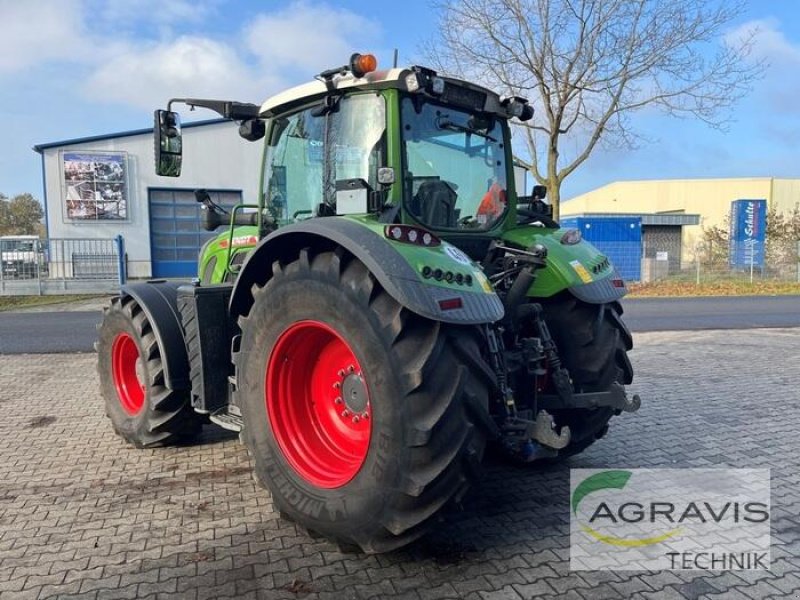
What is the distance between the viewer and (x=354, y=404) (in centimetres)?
334

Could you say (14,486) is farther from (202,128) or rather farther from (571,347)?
(202,128)

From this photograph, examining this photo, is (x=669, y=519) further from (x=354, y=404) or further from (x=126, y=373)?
(x=126, y=373)

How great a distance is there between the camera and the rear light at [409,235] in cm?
310

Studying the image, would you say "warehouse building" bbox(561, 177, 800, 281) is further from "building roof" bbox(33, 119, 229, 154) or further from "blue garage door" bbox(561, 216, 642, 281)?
"building roof" bbox(33, 119, 229, 154)

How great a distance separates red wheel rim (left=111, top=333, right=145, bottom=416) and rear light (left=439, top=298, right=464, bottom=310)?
3.38 meters

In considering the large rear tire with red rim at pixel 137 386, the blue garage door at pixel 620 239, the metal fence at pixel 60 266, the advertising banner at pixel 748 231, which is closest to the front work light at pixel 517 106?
the large rear tire with red rim at pixel 137 386

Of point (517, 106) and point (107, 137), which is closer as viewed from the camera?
point (517, 106)

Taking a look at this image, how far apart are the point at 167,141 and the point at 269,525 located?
2.68 meters

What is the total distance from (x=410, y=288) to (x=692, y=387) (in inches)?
213

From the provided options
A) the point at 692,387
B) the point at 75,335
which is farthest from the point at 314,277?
the point at 75,335

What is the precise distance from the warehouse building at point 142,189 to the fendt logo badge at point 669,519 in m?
20.6

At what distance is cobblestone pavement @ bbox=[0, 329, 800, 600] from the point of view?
9.76 ft

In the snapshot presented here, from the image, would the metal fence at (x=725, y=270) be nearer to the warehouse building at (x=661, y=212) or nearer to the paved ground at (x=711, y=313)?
the warehouse building at (x=661, y=212)

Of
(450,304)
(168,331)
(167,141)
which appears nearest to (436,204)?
(450,304)
